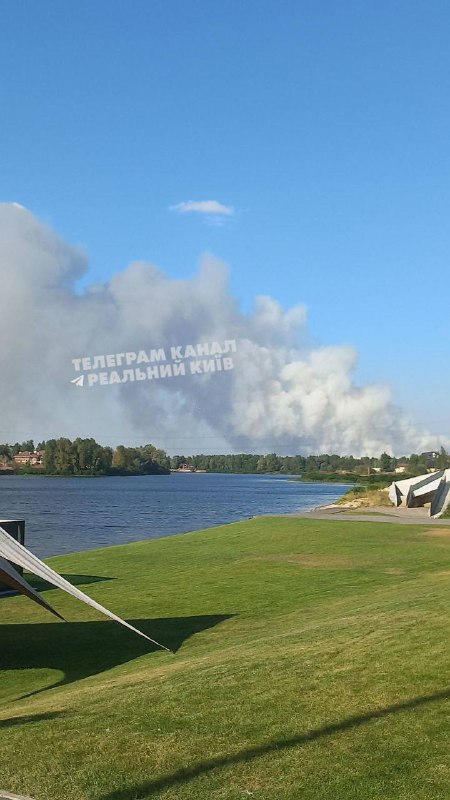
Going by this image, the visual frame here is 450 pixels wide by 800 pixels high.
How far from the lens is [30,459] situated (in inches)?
7106

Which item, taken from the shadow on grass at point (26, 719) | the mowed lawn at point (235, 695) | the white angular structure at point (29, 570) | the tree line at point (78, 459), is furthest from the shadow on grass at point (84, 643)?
the tree line at point (78, 459)

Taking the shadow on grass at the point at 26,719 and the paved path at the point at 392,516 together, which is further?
the paved path at the point at 392,516

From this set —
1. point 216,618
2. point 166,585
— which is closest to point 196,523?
point 166,585

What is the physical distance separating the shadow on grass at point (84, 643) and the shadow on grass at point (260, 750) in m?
4.44

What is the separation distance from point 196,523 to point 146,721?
4314 centimetres

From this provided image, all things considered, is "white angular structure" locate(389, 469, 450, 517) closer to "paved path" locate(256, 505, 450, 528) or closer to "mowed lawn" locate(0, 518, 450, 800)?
"paved path" locate(256, 505, 450, 528)

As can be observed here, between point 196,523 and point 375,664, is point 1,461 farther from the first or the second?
point 375,664

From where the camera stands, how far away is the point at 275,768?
5621mm

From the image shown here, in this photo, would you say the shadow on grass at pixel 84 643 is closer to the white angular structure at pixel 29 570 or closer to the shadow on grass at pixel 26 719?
the white angular structure at pixel 29 570

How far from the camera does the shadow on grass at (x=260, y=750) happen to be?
5395 millimetres

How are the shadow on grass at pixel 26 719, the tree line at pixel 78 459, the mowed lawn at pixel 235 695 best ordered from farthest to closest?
1. the tree line at pixel 78 459
2. the shadow on grass at pixel 26 719
3. the mowed lawn at pixel 235 695

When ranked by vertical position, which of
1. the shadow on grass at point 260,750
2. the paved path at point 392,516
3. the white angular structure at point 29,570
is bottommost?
the paved path at point 392,516

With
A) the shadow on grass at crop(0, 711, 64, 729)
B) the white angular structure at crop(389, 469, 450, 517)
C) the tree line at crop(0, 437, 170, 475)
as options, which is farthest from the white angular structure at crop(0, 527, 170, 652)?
the tree line at crop(0, 437, 170, 475)

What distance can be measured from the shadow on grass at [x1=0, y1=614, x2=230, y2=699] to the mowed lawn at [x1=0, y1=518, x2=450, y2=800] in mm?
46
